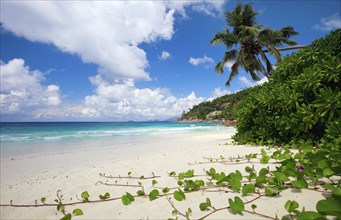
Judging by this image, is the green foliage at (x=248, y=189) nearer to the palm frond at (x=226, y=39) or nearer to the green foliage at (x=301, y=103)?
the green foliage at (x=301, y=103)

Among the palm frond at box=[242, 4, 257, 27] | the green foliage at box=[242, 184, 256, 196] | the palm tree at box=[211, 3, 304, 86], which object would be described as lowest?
the green foliage at box=[242, 184, 256, 196]

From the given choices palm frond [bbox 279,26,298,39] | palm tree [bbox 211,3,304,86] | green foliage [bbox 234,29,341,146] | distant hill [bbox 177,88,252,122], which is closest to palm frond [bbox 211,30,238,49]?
palm tree [bbox 211,3,304,86]

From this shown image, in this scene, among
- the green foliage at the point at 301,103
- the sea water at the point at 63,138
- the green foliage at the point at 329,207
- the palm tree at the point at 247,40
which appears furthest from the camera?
the palm tree at the point at 247,40

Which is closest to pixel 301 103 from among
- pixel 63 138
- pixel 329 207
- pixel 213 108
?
pixel 329 207

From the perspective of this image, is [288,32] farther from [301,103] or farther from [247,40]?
[301,103]

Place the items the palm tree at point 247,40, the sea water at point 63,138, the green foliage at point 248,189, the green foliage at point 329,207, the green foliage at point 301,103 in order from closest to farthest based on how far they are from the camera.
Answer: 1. the green foliage at point 329,207
2. the green foliage at point 248,189
3. the green foliage at point 301,103
4. the sea water at point 63,138
5. the palm tree at point 247,40

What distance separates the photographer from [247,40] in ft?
53.6

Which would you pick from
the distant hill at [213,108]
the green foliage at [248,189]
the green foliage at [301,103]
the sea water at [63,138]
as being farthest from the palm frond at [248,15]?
the distant hill at [213,108]

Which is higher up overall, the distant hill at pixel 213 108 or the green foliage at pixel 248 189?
the distant hill at pixel 213 108

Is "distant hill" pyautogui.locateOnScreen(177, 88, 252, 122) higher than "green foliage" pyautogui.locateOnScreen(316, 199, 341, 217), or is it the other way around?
"distant hill" pyautogui.locateOnScreen(177, 88, 252, 122)

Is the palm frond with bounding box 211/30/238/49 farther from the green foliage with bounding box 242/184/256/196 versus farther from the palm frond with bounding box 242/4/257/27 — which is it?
the green foliage with bounding box 242/184/256/196

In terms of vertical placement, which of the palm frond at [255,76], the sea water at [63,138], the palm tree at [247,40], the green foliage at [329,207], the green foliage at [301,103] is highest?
the palm tree at [247,40]

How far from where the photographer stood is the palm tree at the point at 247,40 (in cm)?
1550

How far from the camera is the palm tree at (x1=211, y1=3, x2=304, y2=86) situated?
15.5m
